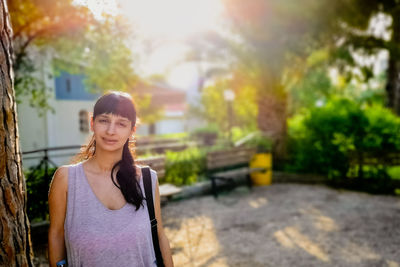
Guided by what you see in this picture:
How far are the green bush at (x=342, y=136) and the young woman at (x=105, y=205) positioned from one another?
27.7 feet

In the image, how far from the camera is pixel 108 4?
2633mm

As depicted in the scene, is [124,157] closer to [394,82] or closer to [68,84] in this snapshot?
[394,82]

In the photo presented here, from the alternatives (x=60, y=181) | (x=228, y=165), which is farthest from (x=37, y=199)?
(x=228, y=165)

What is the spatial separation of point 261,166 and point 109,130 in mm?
8576

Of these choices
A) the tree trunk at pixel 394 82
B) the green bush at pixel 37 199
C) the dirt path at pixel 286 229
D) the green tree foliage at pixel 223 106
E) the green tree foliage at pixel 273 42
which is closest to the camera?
the dirt path at pixel 286 229

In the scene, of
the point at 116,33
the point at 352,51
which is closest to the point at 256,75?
the point at 352,51

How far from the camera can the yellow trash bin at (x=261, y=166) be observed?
10.1m

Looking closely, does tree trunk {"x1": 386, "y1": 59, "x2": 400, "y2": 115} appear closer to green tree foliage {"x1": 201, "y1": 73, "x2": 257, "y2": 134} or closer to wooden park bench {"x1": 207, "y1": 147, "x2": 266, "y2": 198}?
wooden park bench {"x1": 207, "y1": 147, "x2": 266, "y2": 198}

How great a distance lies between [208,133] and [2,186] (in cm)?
1746

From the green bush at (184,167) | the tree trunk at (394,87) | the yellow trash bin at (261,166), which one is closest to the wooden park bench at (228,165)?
the yellow trash bin at (261,166)

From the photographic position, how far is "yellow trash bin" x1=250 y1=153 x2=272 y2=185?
10.1m

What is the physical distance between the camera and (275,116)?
11773mm

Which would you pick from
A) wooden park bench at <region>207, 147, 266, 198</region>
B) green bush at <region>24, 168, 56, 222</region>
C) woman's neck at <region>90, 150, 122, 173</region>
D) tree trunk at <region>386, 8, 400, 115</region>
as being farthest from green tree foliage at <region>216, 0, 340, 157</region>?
woman's neck at <region>90, 150, 122, 173</region>

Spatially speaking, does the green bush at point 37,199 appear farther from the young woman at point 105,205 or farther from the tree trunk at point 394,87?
the tree trunk at point 394,87
